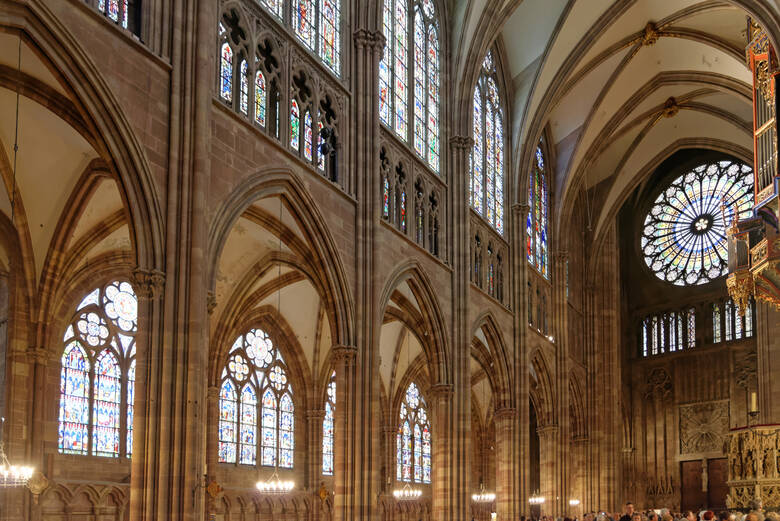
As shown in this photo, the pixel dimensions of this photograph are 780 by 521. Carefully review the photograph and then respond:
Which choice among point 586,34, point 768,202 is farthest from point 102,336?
point 586,34

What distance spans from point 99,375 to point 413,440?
15876mm

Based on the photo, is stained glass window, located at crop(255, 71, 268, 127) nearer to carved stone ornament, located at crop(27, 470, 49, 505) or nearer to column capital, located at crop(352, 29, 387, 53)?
column capital, located at crop(352, 29, 387, 53)

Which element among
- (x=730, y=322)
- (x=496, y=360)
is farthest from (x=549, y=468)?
(x=730, y=322)

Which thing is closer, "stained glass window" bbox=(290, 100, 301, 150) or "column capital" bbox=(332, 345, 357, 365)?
"stained glass window" bbox=(290, 100, 301, 150)

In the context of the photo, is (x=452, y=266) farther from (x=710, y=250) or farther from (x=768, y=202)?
(x=710, y=250)

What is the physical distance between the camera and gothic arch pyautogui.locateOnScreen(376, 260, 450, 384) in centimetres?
2248

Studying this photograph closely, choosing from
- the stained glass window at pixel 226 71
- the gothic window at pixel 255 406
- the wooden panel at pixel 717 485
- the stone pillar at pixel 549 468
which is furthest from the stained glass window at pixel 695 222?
the stained glass window at pixel 226 71

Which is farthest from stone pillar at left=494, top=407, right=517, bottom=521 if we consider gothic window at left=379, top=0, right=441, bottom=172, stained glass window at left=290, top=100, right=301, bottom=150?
stained glass window at left=290, top=100, right=301, bottom=150

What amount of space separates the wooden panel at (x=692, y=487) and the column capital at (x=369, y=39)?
27456mm

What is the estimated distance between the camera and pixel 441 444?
2384cm

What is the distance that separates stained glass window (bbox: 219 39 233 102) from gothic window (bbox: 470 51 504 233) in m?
12.0

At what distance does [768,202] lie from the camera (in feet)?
66.0

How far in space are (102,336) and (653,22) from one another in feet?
67.5

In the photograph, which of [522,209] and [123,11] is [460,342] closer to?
[522,209]
